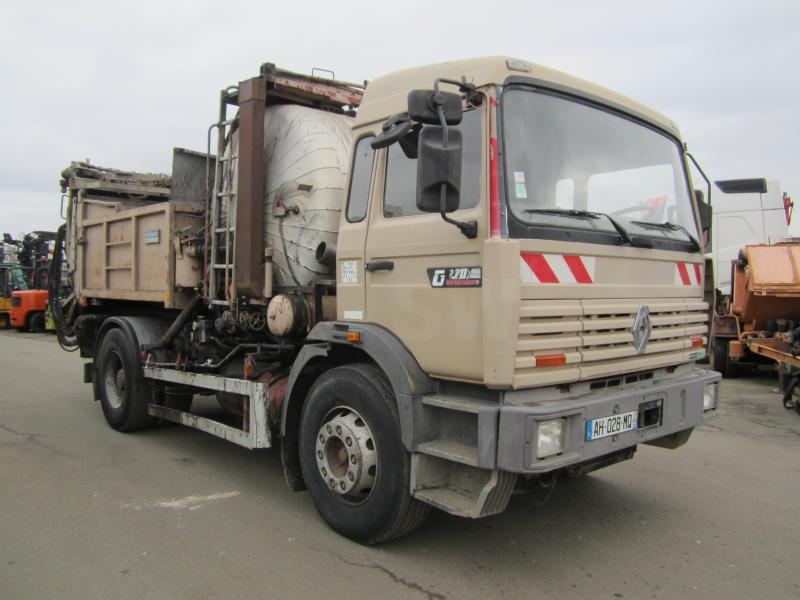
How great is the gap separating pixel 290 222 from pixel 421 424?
214cm

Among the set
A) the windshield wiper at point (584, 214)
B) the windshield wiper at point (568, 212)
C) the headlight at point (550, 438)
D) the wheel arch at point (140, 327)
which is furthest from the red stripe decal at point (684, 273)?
the wheel arch at point (140, 327)

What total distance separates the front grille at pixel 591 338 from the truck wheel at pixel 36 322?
79.5 feet

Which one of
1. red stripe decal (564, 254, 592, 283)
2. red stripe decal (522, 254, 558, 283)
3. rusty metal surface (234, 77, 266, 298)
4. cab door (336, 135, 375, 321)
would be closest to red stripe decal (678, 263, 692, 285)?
red stripe decal (564, 254, 592, 283)

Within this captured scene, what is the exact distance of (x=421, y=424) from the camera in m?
3.49

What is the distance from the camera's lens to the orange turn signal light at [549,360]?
10.6ft

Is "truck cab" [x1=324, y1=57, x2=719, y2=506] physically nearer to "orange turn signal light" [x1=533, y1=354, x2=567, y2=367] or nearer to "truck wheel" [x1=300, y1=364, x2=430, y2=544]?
"orange turn signal light" [x1=533, y1=354, x2=567, y2=367]

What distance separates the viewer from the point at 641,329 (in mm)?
3820

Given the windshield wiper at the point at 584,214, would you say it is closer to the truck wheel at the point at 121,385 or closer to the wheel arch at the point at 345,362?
the wheel arch at the point at 345,362

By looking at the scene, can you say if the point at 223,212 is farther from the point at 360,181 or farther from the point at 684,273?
the point at 684,273

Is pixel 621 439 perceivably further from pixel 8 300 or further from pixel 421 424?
pixel 8 300

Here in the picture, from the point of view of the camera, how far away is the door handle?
3840mm

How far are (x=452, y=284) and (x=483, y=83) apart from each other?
105 centimetres

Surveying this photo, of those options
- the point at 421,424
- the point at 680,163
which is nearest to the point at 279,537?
the point at 421,424

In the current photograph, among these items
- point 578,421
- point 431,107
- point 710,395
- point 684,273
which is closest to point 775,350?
point 710,395
